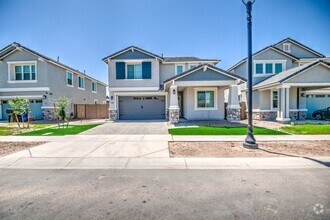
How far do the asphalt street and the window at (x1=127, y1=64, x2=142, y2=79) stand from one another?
14.0 meters

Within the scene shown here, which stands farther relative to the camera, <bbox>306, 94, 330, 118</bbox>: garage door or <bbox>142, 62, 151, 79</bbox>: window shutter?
<bbox>306, 94, 330, 118</bbox>: garage door

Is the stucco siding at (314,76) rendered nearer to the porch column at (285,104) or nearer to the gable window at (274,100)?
the porch column at (285,104)

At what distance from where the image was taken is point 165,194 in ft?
12.0

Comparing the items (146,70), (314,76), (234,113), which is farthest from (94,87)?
(314,76)

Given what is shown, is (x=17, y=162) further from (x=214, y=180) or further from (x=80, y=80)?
(x=80, y=80)

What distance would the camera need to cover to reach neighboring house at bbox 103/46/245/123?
14.2 meters

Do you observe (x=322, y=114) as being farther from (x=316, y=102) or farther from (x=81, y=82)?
(x=81, y=82)

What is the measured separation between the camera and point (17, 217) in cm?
292

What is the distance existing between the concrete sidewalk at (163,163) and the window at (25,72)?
52.3ft

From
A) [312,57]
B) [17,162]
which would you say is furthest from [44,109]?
[312,57]

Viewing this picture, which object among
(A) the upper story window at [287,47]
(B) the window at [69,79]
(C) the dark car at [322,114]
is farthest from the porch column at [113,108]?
(A) the upper story window at [287,47]

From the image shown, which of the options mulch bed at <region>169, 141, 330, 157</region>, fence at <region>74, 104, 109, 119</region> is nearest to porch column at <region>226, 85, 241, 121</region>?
mulch bed at <region>169, 141, 330, 157</region>

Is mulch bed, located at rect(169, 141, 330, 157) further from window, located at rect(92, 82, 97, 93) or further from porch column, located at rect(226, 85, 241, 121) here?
window, located at rect(92, 82, 97, 93)

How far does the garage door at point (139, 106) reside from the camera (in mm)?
18891
